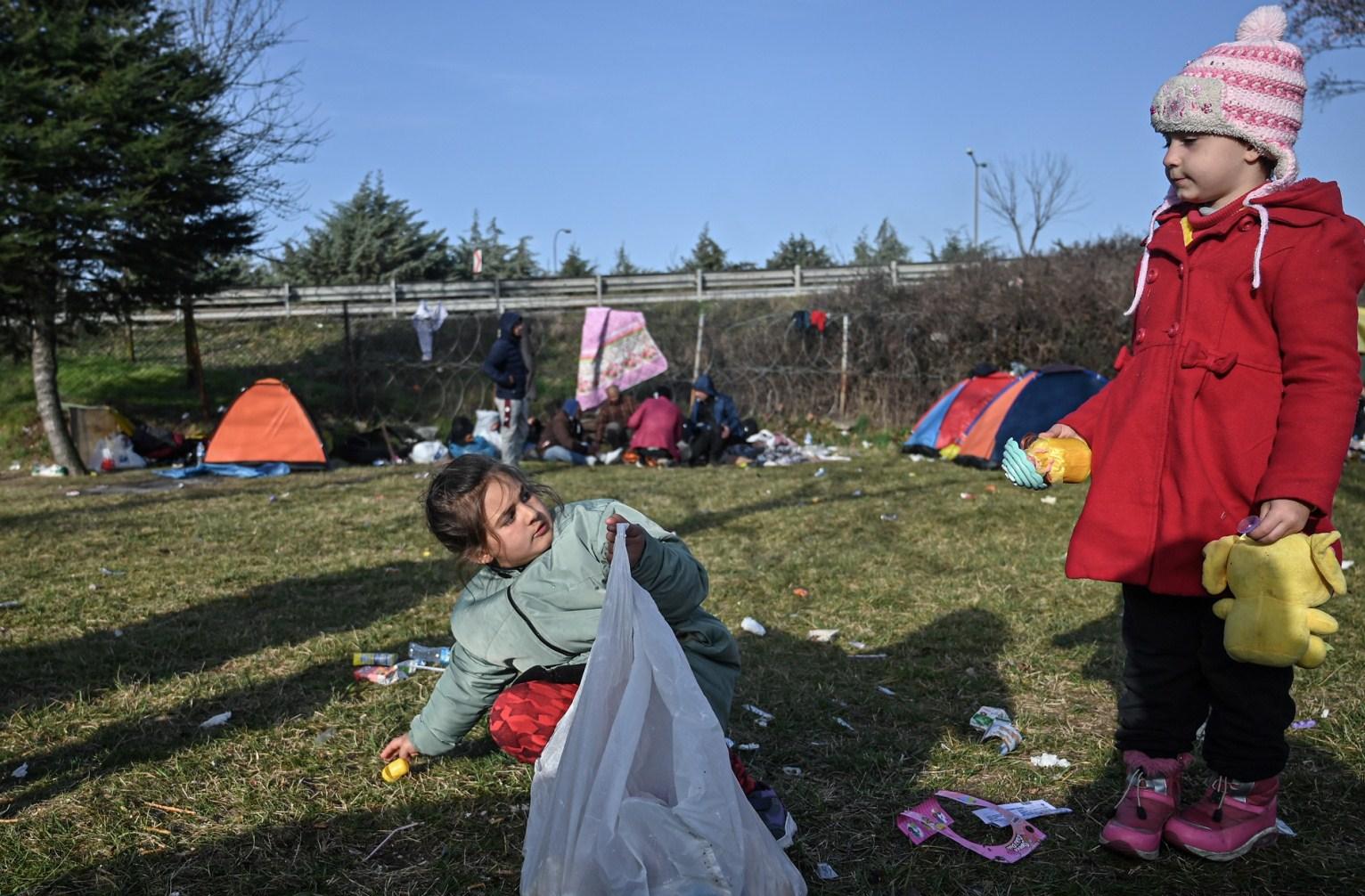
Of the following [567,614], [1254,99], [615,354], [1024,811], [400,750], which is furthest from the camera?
[615,354]

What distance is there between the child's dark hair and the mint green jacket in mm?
140

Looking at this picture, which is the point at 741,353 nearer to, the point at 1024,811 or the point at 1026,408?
the point at 1026,408

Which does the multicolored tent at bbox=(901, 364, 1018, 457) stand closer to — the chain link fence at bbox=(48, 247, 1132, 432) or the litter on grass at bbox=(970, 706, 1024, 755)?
the chain link fence at bbox=(48, 247, 1132, 432)

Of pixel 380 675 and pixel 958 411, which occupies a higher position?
pixel 958 411

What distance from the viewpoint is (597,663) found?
6.81 feet

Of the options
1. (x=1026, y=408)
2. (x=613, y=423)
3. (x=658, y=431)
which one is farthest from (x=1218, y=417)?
(x=613, y=423)

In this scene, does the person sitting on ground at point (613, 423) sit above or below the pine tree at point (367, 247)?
below

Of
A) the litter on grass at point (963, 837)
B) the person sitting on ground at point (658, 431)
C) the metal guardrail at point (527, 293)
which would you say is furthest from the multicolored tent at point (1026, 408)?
the litter on grass at point (963, 837)

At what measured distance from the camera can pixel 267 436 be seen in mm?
12211

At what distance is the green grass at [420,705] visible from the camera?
2422 millimetres

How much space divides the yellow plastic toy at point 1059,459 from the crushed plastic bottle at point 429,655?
242cm

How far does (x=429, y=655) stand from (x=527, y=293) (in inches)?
769

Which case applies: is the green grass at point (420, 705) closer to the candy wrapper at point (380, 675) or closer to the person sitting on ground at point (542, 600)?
the candy wrapper at point (380, 675)

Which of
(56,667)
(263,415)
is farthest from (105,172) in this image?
(56,667)
